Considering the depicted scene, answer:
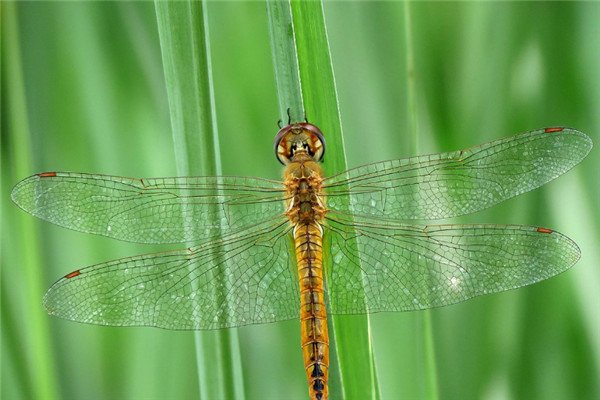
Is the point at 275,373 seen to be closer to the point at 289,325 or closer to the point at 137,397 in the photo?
the point at 289,325

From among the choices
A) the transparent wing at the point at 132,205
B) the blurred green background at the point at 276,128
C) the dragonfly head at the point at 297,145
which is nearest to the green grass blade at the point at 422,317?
the blurred green background at the point at 276,128

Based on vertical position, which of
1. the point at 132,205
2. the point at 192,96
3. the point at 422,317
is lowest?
the point at 422,317

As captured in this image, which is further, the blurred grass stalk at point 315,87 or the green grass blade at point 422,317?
the green grass blade at point 422,317

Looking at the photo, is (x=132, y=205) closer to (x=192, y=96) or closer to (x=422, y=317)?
(x=192, y=96)

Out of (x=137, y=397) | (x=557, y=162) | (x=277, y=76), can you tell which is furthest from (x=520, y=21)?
(x=137, y=397)

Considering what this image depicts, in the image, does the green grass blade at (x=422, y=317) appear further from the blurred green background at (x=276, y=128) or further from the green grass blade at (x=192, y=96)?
the green grass blade at (x=192, y=96)

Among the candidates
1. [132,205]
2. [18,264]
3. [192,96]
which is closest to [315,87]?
[192,96]
